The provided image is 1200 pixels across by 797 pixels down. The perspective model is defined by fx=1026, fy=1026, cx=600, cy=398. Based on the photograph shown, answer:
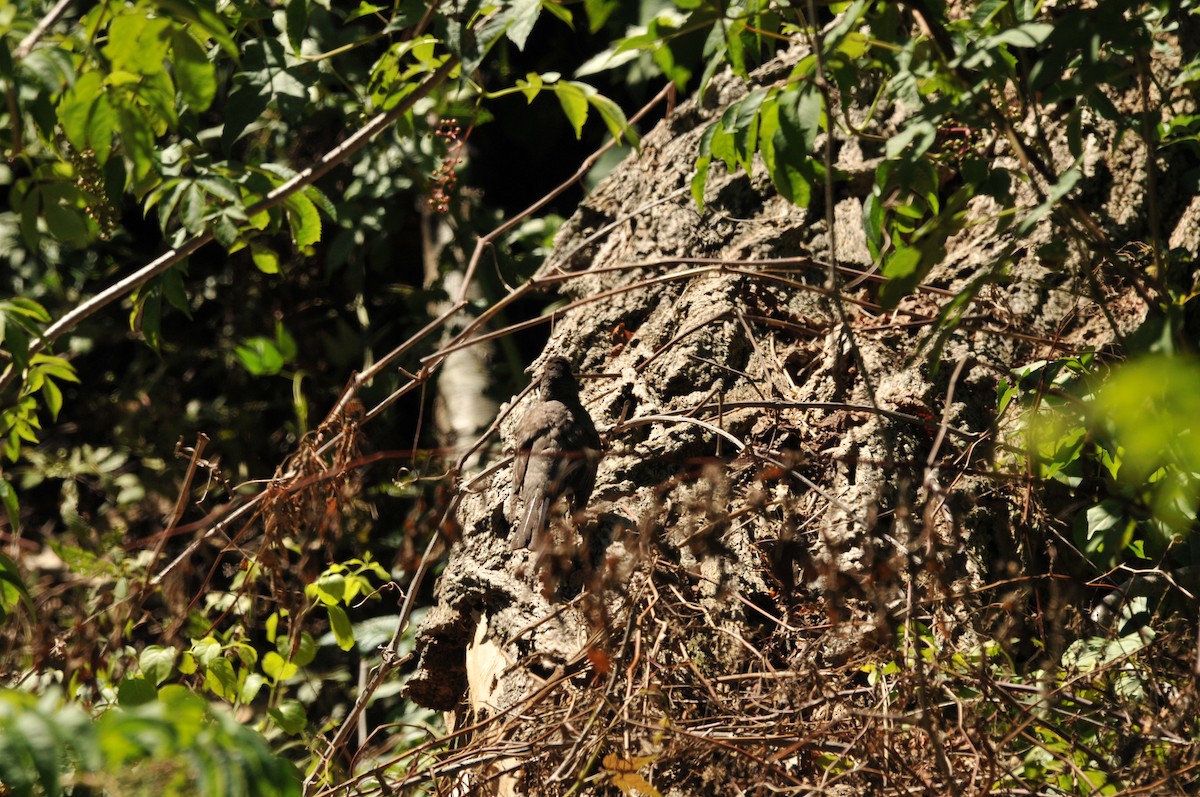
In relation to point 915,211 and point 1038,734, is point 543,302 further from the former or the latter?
point 1038,734

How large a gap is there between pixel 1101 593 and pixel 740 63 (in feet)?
6.01

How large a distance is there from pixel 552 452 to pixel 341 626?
1067 mm

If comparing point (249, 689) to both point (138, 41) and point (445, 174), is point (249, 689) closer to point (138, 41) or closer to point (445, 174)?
point (138, 41)

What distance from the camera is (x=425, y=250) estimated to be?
240 inches

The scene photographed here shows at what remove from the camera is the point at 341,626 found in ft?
11.0

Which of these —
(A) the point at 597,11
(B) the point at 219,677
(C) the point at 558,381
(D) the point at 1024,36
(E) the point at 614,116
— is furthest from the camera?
(C) the point at 558,381

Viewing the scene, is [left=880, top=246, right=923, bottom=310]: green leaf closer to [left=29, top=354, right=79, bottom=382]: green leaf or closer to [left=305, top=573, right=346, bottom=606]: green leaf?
[left=305, top=573, right=346, bottom=606]: green leaf

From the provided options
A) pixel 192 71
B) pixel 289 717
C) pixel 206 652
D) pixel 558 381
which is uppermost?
pixel 192 71

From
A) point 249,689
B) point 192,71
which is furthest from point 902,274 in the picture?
point 249,689

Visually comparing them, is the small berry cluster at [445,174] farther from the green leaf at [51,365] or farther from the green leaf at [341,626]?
the green leaf at [341,626]

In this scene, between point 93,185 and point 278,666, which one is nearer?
point 93,185

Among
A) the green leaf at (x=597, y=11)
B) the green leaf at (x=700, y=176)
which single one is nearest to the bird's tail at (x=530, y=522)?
the green leaf at (x=700, y=176)

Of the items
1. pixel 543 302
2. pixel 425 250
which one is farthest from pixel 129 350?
pixel 543 302

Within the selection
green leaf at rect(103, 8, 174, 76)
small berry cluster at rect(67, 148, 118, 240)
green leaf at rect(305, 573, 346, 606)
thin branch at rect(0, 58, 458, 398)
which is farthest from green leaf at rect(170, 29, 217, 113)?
green leaf at rect(305, 573, 346, 606)
